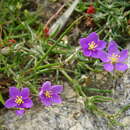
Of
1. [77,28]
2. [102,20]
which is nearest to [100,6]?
[102,20]

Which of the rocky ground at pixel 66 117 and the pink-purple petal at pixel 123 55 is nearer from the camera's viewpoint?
the rocky ground at pixel 66 117

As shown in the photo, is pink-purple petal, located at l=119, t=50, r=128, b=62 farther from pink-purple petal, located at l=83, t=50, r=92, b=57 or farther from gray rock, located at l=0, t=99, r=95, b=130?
gray rock, located at l=0, t=99, r=95, b=130

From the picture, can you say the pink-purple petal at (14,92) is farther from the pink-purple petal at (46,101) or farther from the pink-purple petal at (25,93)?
the pink-purple petal at (46,101)

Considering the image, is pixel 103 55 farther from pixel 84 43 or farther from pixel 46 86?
pixel 46 86

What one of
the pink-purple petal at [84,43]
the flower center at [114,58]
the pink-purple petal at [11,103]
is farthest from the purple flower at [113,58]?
the pink-purple petal at [11,103]

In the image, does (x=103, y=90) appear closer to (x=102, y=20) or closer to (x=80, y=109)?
(x=80, y=109)
